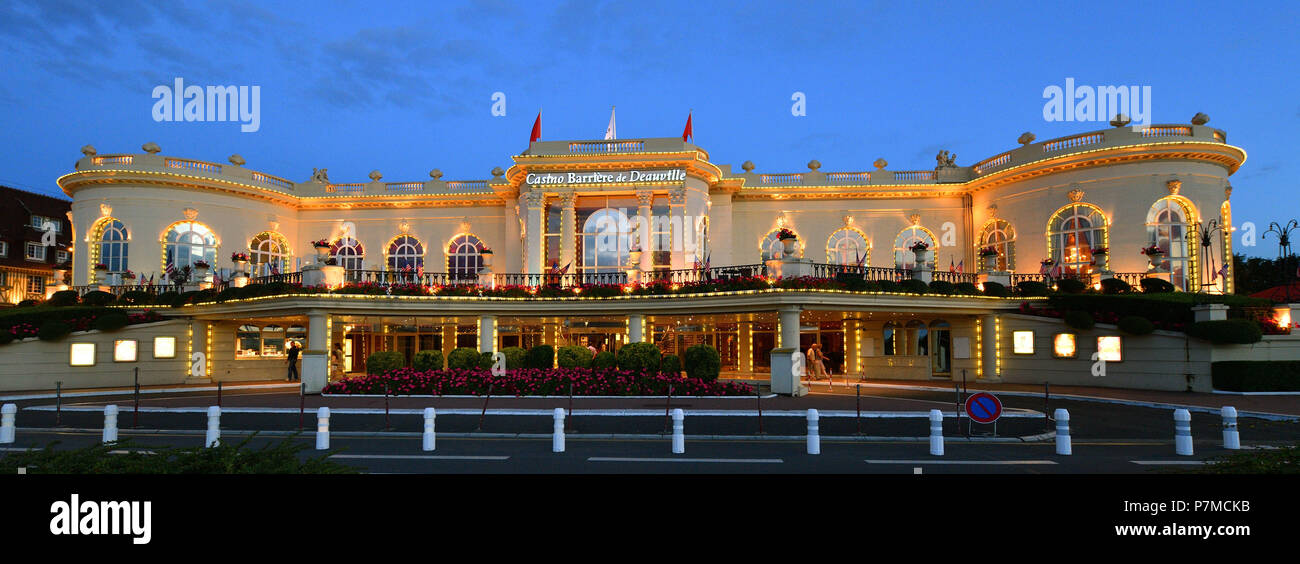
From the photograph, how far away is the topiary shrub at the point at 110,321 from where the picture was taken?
29766 mm

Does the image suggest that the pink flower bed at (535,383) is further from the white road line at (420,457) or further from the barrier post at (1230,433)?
the barrier post at (1230,433)

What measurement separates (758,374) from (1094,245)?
49.9 ft

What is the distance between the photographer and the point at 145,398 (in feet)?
78.7

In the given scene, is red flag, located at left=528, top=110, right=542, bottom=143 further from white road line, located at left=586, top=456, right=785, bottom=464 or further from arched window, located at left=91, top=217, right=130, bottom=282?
white road line, located at left=586, top=456, right=785, bottom=464

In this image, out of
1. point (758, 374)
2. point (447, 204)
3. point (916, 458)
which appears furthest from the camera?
point (447, 204)

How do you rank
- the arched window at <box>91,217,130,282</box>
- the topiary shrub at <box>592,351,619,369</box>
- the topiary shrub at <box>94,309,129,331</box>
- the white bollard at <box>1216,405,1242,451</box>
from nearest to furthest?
the white bollard at <box>1216,405,1242,451</box> < the topiary shrub at <box>592,351,619,369</box> < the topiary shrub at <box>94,309,129,331</box> < the arched window at <box>91,217,130,282</box>

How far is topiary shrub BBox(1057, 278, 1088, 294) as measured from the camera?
2920 cm

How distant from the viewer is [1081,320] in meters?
26.1

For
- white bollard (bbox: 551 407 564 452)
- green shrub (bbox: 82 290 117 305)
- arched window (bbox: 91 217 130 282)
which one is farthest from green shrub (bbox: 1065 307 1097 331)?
arched window (bbox: 91 217 130 282)

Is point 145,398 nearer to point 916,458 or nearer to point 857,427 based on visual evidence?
point 857,427

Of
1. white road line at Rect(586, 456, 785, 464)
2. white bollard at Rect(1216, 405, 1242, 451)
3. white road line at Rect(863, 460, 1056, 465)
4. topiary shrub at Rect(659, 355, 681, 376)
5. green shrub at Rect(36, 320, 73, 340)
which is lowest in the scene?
white road line at Rect(863, 460, 1056, 465)

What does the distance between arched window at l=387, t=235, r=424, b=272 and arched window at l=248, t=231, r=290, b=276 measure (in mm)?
5154

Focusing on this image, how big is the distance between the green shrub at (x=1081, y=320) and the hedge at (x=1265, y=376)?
4.14 metres
